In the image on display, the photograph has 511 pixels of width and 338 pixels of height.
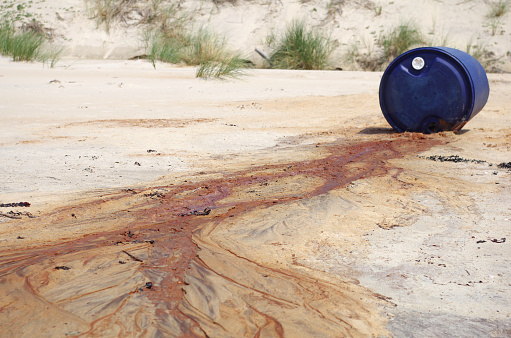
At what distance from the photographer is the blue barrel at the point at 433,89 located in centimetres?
557

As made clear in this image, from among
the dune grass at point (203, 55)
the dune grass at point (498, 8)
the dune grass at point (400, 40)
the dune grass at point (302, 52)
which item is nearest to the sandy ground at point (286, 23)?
the dune grass at point (498, 8)

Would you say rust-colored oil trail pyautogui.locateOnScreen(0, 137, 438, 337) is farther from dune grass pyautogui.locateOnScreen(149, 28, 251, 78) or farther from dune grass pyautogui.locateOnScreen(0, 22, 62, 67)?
dune grass pyautogui.locateOnScreen(0, 22, 62, 67)

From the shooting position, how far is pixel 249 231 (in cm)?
297

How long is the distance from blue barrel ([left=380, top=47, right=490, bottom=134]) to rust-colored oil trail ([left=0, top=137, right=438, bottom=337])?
285cm

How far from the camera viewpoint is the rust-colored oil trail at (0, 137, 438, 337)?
2.04 meters

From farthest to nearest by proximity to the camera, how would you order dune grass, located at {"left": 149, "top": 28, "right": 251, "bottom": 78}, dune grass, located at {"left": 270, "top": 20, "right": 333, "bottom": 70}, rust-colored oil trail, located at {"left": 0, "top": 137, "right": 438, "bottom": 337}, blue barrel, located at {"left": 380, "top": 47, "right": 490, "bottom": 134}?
dune grass, located at {"left": 270, "top": 20, "right": 333, "bottom": 70} → dune grass, located at {"left": 149, "top": 28, "right": 251, "bottom": 78} → blue barrel, located at {"left": 380, "top": 47, "right": 490, "bottom": 134} → rust-colored oil trail, located at {"left": 0, "top": 137, "right": 438, "bottom": 337}

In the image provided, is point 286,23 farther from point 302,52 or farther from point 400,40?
point 400,40

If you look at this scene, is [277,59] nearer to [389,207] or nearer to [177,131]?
[177,131]

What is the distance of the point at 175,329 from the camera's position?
1991 mm

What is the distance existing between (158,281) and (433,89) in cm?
425

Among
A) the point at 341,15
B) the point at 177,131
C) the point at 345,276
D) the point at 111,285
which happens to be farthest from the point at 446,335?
the point at 341,15

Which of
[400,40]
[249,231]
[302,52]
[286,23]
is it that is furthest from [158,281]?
[286,23]

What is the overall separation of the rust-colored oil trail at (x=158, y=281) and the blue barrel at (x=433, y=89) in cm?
285

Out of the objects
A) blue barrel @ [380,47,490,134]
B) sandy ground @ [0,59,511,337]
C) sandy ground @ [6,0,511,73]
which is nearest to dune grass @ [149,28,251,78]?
sandy ground @ [6,0,511,73]
